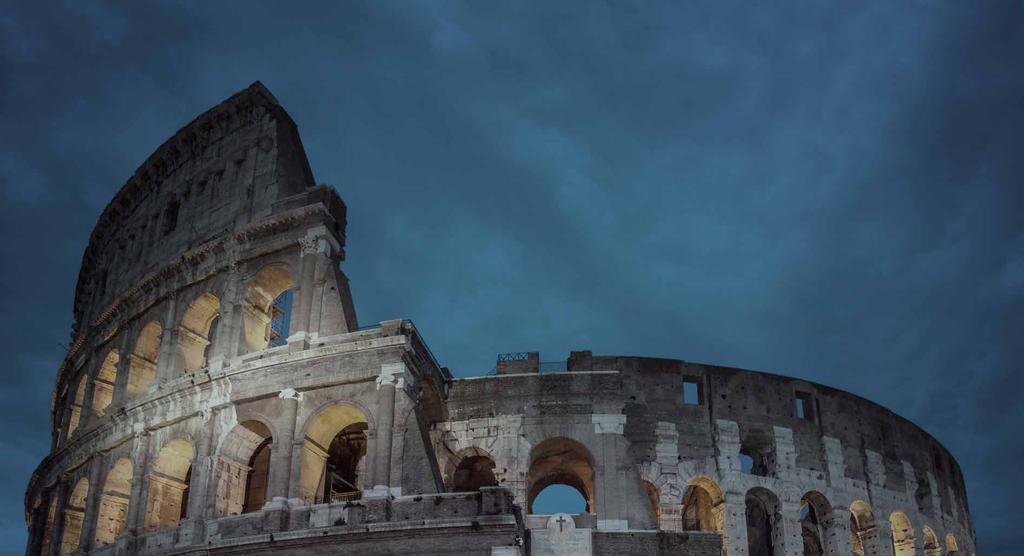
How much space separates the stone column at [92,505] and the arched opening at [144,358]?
2.44 meters

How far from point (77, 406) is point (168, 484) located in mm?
9535

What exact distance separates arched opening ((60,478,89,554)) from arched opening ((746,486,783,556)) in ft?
66.7

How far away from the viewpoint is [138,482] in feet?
87.6

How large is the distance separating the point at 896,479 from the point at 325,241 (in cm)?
1983

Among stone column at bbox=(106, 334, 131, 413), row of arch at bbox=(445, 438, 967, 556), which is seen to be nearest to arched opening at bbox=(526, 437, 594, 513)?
row of arch at bbox=(445, 438, 967, 556)

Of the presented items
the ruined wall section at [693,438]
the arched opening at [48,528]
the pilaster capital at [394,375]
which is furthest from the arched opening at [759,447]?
the arched opening at [48,528]

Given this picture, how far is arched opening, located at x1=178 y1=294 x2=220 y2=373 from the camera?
29.2 meters

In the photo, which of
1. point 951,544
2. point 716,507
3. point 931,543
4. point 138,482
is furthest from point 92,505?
point 951,544

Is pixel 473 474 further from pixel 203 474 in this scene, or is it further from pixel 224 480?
pixel 203 474

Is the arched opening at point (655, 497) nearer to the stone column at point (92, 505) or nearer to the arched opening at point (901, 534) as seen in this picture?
the arched opening at point (901, 534)

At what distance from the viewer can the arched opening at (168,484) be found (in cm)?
2642

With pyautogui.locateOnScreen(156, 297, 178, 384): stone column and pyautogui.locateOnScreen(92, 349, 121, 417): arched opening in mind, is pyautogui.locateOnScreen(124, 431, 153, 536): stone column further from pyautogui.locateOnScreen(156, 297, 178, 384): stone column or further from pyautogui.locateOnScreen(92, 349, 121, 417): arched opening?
pyautogui.locateOnScreen(92, 349, 121, 417): arched opening

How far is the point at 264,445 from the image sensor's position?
28.2m

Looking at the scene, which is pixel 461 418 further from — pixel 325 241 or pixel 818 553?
pixel 818 553
